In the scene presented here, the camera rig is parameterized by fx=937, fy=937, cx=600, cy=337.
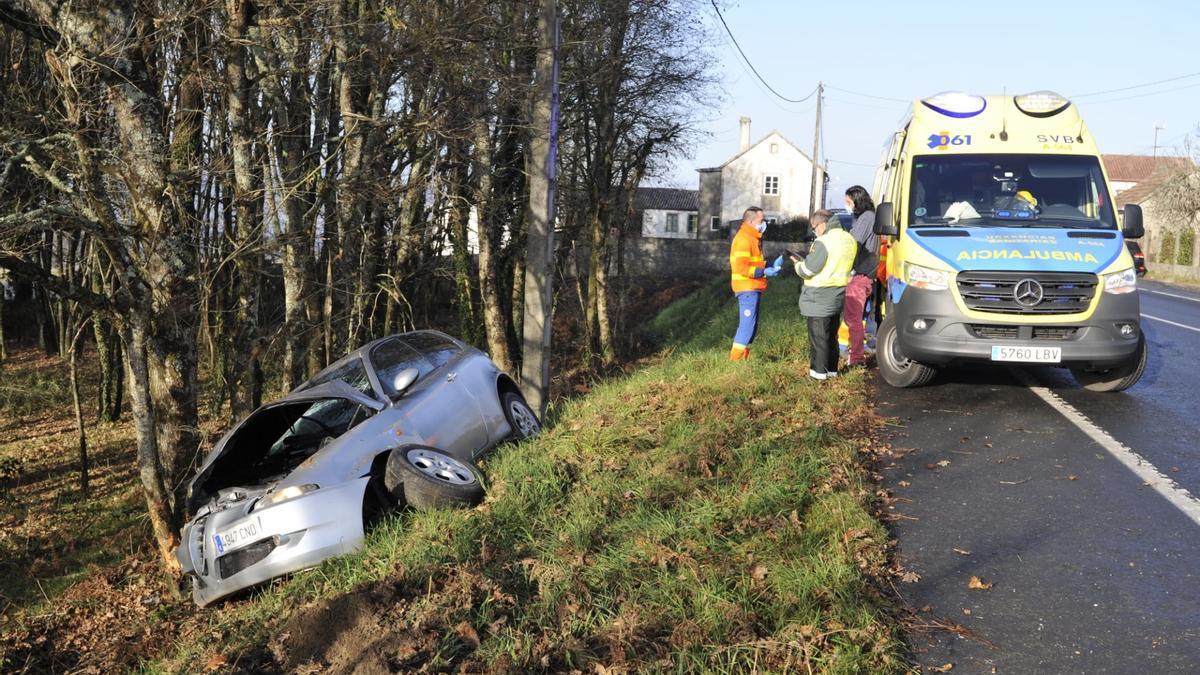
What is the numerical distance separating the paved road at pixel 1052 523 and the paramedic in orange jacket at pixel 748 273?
79.4 inches

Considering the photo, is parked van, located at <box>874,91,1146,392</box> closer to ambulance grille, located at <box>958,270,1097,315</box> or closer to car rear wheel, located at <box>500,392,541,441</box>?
ambulance grille, located at <box>958,270,1097,315</box>

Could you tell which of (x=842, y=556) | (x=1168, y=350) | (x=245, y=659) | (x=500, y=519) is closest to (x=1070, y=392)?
(x=1168, y=350)

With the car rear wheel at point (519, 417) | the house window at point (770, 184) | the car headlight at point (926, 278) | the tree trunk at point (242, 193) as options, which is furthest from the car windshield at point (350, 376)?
the house window at point (770, 184)

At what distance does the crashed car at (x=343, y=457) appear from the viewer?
6281mm

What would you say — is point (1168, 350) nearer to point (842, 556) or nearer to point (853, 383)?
point (853, 383)

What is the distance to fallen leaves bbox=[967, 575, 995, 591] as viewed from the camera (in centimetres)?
470

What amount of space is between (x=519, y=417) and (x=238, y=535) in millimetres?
3304

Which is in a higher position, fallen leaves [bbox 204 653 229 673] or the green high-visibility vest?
the green high-visibility vest

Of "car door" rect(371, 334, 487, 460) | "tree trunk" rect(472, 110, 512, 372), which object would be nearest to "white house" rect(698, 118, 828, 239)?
"tree trunk" rect(472, 110, 512, 372)

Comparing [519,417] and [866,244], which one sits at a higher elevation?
[866,244]

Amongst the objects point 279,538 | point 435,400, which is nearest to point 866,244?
point 435,400

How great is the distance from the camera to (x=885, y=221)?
361 inches

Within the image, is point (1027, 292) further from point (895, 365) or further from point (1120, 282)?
point (895, 365)

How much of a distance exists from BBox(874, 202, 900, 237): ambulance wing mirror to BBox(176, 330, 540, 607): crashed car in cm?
394
